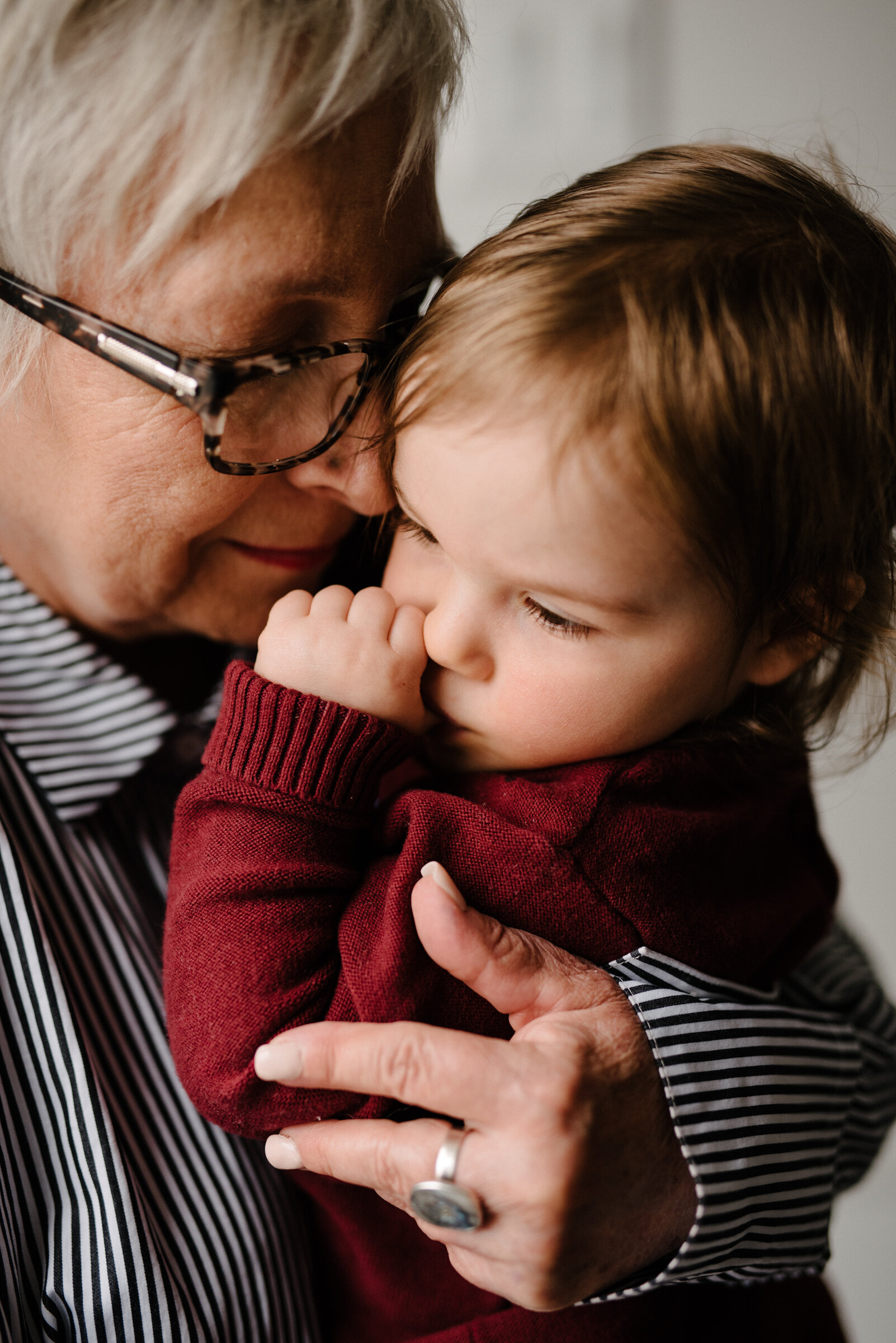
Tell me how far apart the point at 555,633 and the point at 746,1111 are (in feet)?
1.76

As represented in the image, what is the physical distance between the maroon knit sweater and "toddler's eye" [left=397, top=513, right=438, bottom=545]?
22 centimetres

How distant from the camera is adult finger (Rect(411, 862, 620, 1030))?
2.72 ft

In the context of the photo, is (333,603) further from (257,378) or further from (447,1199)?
(447,1199)

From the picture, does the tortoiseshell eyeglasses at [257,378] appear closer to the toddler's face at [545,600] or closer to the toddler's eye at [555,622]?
the toddler's face at [545,600]

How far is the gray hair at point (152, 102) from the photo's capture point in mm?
811

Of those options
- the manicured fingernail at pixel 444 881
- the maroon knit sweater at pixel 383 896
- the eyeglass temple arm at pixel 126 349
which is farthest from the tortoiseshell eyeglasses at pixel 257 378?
the manicured fingernail at pixel 444 881

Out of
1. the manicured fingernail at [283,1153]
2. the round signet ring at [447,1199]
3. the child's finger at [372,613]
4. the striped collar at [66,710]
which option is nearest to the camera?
the round signet ring at [447,1199]

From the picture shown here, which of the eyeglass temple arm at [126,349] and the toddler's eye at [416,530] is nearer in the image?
the eyeglass temple arm at [126,349]

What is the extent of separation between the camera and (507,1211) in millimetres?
804

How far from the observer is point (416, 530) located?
1.03m

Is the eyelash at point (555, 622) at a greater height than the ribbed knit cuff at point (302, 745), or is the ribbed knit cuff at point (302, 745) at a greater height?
the eyelash at point (555, 622)

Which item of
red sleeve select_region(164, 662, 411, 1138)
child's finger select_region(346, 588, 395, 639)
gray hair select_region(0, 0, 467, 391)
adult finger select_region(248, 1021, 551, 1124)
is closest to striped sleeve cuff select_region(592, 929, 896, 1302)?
adult finger select_region(248, 1021, 551, 1124)

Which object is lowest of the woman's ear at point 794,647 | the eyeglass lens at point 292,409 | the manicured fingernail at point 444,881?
the manicured fingernail at point 444,881

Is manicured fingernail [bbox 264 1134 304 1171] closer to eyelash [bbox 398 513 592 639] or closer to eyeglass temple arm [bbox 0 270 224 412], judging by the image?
eyelash [bbox 398 513 592 639]
